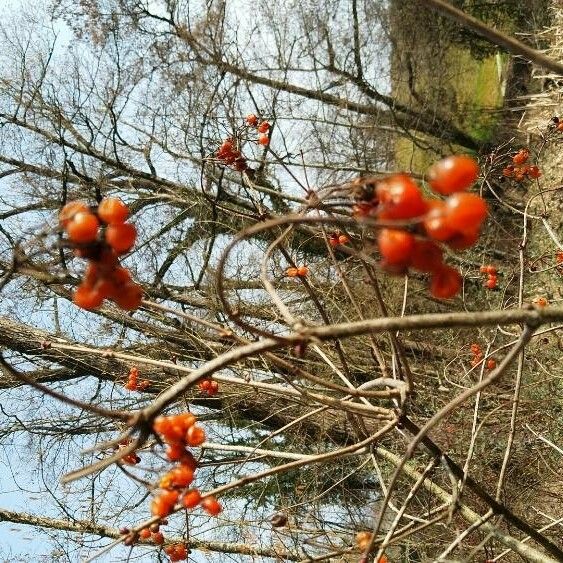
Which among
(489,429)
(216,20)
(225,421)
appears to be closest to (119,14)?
(216,20)

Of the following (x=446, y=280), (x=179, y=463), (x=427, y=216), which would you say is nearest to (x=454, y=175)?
(x=427, y=216)

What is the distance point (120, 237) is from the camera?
3.85 ft

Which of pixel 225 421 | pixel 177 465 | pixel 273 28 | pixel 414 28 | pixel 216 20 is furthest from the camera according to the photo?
pixel 414 28

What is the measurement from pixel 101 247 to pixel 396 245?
0.56 metres

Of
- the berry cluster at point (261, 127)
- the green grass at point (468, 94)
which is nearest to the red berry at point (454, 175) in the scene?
the berry cluster at point (261, 127)

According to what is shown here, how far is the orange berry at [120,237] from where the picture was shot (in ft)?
3.83

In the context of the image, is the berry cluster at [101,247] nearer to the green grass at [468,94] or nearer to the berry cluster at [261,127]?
the berry cluster at [261,127]

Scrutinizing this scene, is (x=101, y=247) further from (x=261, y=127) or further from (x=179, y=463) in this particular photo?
(x=261, y=127)

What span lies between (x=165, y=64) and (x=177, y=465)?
28.3ft

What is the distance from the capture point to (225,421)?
7.77 meters

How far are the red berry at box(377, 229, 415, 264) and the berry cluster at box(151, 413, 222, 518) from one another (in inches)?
27.6

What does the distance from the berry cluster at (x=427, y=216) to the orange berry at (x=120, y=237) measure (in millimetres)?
466

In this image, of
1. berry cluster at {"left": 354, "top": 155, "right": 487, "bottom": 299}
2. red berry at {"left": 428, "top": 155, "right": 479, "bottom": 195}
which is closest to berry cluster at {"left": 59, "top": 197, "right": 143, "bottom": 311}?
berry cluster at {"left": 354, "top": 155, "right": 487, "bottom": 299}

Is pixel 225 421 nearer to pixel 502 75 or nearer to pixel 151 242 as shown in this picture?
pixel 151 242
